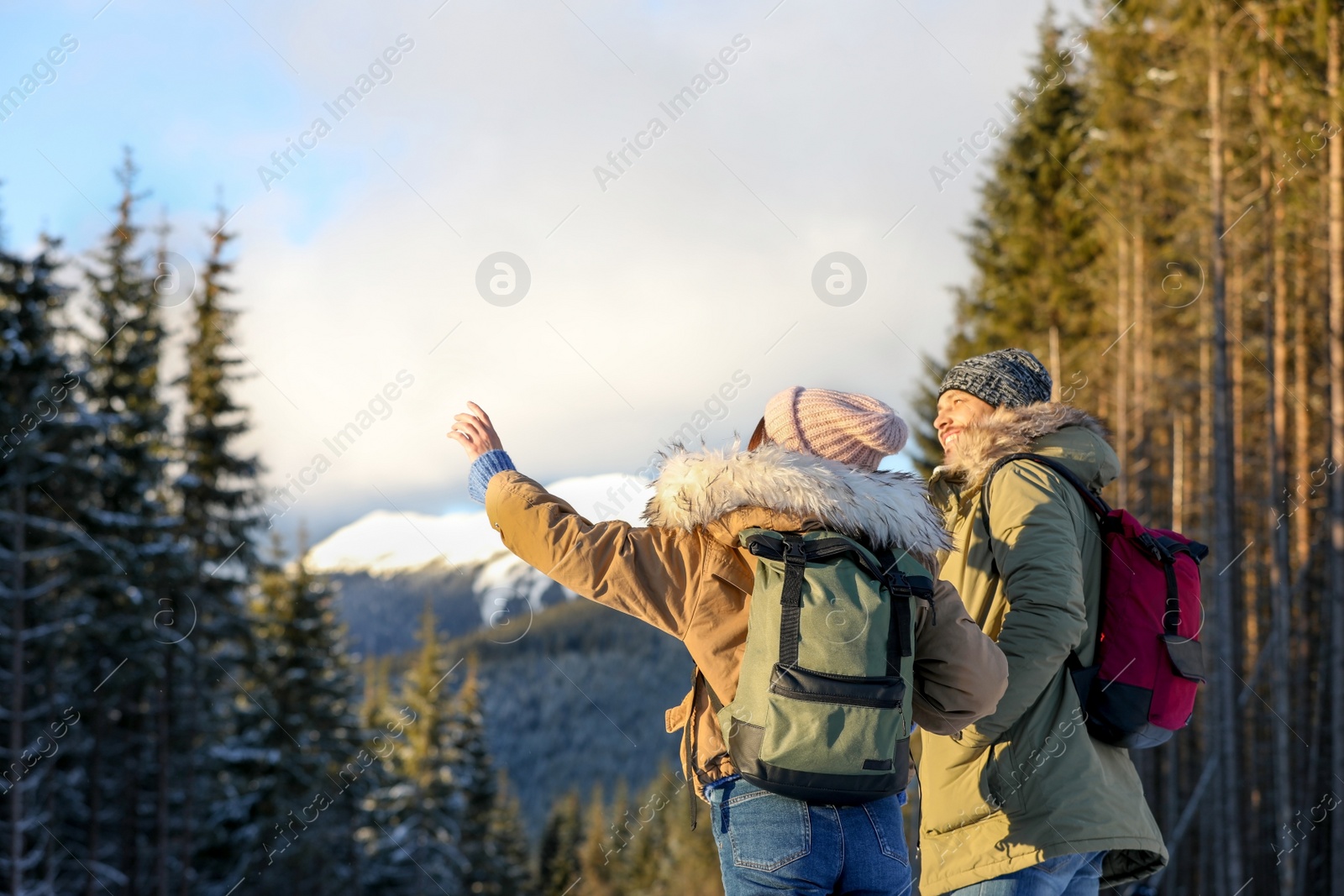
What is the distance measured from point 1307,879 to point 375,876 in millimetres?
24913

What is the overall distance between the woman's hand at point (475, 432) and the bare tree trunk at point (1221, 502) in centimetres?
1327

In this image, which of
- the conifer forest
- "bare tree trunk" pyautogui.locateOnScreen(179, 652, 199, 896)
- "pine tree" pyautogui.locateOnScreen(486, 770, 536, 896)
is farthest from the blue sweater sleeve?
"pine tree" pyautogui.locateOnScreen(486, 770, 536, 896)

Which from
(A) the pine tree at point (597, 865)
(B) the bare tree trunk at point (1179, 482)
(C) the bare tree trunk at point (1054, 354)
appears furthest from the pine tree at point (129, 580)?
(A) the pine tree at point (597, 865)

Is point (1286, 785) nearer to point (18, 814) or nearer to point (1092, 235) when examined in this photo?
point (1092, 235)

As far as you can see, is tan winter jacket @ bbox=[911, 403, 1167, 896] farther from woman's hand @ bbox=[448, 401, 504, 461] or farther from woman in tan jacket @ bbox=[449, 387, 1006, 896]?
woman's hand @ bbox=[448, 401, 504, 461]

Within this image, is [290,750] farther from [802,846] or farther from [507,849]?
[802,846]

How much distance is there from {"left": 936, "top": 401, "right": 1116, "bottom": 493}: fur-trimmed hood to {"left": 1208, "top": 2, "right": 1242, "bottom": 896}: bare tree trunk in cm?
1194

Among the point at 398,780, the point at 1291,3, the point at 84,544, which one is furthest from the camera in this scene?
the point at 398,780

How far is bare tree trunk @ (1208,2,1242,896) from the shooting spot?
13797 millimetres

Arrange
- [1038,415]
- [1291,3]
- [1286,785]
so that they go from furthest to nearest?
[1286,785], [1291,3], [1038,415]

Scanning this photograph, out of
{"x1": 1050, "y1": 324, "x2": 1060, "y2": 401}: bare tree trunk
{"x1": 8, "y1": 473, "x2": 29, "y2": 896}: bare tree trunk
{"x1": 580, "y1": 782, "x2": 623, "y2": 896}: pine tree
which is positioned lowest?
{"x1": 580, "y1": 782, "x2": 623, "y2": 896}: pine tree

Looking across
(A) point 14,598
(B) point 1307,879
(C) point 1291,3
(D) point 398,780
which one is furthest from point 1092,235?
(D) point 398,780

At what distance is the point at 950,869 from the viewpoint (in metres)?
2.98

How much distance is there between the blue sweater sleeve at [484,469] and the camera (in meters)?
2.79
